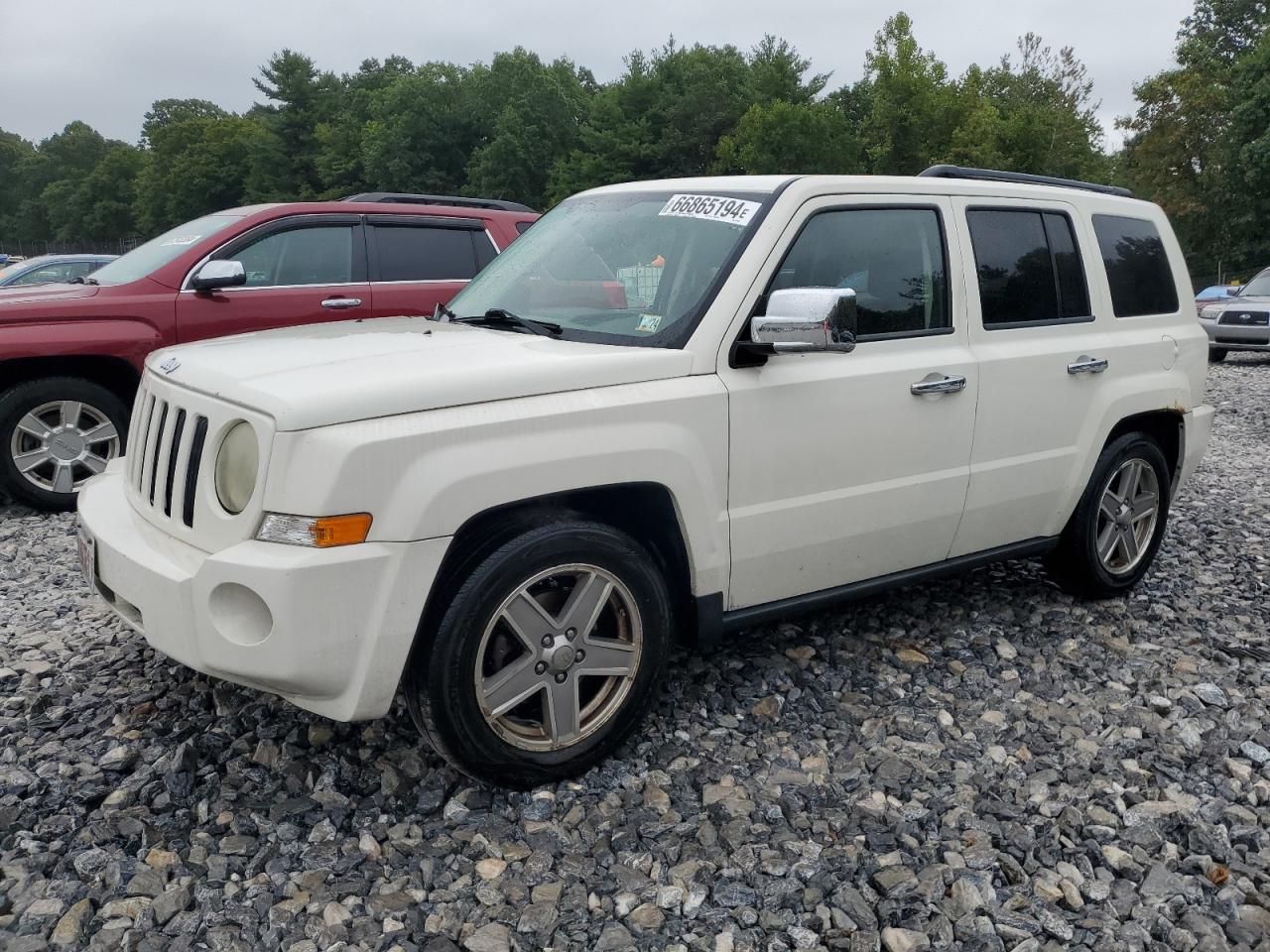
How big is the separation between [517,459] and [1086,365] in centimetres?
266

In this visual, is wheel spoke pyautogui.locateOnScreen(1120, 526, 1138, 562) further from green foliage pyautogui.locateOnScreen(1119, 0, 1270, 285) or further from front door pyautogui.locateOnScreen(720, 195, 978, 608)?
green foliage pyautogui.locateOnScreen(1119, 0, 1270, 285)

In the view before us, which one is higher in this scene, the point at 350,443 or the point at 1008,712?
the point at 350,443

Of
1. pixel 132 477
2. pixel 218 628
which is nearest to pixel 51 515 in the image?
pixel 132 477

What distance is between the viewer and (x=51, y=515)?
20.7 feet

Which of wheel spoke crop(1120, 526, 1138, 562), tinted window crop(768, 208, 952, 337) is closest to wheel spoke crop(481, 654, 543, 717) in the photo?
tinted window crop(768, 208, 952, 337)

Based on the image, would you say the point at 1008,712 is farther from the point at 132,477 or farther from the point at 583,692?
the point at 132,477

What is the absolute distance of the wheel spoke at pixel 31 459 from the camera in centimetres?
624

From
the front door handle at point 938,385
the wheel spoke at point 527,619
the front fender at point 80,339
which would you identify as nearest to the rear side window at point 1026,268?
the front door handle at point 938,385

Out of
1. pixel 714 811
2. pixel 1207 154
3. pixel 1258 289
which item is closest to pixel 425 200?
pixel 714 811

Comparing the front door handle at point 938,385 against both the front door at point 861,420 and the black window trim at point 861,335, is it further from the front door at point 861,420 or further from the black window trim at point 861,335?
the black window trim at point 861,335

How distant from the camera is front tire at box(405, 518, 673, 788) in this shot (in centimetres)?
293

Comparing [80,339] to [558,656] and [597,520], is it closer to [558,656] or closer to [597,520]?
[597,520]

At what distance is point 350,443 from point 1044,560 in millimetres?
3395

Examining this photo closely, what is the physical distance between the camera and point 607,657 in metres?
3.24
